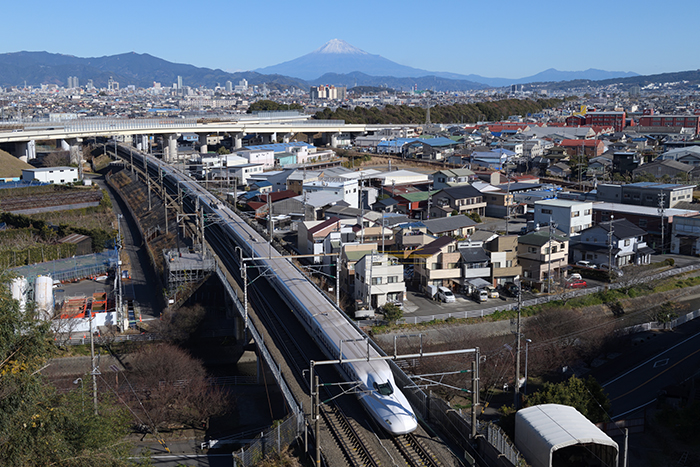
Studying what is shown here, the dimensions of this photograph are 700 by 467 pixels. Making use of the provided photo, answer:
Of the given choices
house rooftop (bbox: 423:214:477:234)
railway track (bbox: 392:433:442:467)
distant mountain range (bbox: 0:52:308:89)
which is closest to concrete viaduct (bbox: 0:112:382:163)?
house rooftop (bbox: 423:214:477:234)

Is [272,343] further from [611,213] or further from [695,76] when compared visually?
[695,76]

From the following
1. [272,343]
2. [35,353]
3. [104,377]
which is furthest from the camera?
[104,377]

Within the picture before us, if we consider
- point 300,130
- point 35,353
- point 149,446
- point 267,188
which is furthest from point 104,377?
point 300,130

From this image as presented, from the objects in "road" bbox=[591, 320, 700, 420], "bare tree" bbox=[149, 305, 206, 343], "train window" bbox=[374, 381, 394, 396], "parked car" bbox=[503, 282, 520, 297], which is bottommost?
"road" bbox=[591, 320, 700, 420]

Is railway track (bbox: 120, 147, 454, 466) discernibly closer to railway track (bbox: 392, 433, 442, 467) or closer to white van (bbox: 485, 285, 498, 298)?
railway track (bbox: 392, 433, 442, 467)

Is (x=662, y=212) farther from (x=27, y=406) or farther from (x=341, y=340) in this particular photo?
(x=27, y=406)

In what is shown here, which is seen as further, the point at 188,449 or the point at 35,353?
the point at 188,449

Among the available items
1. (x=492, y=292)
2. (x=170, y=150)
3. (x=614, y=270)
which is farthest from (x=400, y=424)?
(x=170, y=150)
